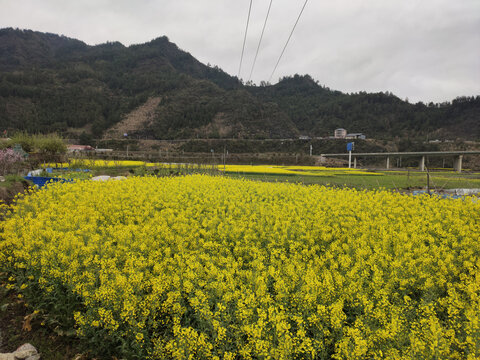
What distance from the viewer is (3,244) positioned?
4.61 m

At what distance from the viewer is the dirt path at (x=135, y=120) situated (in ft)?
281

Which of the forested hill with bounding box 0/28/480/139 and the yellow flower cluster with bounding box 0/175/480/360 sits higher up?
the forested hill with bounding box 0/28/480/139

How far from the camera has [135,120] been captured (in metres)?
92.2

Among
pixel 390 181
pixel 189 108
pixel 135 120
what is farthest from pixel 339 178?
pixel 135 120

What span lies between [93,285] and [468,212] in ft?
27.6

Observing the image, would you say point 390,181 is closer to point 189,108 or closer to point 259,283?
point 259,283

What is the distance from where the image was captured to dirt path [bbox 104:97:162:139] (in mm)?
85562

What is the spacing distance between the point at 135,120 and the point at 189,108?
19.8 metres

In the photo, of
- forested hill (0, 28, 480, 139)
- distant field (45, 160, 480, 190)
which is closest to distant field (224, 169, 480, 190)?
distant field (45, 160, 480, 190)

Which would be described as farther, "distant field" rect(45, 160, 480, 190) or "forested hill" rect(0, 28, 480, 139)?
"forested hill" rect(0, 28, 480, 139)

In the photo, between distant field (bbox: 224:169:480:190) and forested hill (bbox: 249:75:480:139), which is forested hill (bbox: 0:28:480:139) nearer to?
forested hill (bbox: 249:75:480:139)

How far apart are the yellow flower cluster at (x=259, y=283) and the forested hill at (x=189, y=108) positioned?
7094cm

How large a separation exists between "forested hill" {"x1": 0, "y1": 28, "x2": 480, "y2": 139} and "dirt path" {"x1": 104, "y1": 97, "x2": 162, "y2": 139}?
1.67 m

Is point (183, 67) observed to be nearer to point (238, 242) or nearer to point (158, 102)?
point (158, 102)
